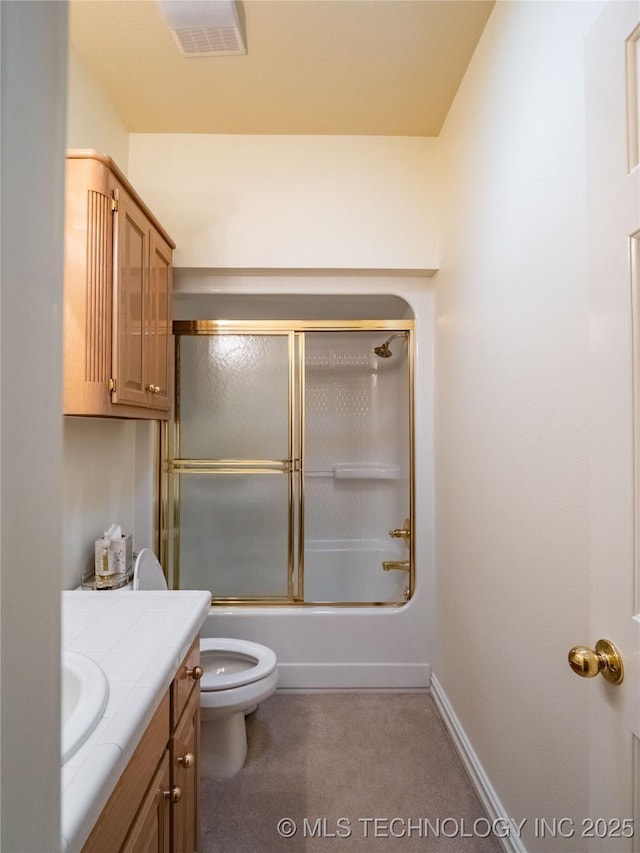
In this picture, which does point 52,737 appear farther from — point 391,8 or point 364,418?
point 364,418

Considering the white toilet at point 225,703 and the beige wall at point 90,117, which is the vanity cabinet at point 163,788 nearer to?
the white toilet at point 225,703

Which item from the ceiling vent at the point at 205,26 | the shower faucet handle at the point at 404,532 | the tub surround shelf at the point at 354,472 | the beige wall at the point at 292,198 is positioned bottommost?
the shower faucet handle at the point at 404,532

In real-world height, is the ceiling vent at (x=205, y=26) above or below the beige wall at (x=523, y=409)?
above

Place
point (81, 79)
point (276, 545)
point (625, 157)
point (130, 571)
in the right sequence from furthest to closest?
point (276, 545), point (130, 571), point (81, 79), point (625, 157)

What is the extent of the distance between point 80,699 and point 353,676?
195 cm

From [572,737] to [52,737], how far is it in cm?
123

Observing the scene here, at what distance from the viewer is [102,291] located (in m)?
A: 1.54

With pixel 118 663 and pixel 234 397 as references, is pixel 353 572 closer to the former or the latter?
pixel 234 397

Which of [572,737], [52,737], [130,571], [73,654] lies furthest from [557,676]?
[130,571]

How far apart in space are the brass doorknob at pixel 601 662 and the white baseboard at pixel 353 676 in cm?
189

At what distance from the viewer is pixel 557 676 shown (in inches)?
46.8

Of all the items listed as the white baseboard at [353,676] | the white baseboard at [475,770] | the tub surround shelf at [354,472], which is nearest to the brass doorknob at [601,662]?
the white baseboard at [475,770]

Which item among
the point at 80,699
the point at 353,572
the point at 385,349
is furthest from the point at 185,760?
the point at 385,349

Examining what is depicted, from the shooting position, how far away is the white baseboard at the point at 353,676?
2.46 meters
